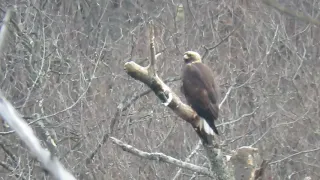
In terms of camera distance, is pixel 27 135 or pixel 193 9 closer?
pixel 27 135

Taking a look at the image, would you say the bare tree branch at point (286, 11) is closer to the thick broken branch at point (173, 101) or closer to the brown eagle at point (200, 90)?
the thick broken branch at point (173, 101)

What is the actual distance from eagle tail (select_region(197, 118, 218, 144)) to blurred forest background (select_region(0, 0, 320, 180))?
9.36 feet

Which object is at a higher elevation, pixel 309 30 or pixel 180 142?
pixel 309 30

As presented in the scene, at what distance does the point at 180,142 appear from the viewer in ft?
28.5

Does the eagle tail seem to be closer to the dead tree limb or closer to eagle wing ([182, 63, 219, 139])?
the dead tree limb

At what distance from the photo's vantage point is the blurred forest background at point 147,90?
27.3ft

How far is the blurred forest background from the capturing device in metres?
8.31

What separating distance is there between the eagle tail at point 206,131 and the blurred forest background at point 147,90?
2.85 metres

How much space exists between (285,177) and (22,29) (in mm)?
3903

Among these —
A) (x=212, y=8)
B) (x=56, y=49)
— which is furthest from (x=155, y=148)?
(x=212, y=8)

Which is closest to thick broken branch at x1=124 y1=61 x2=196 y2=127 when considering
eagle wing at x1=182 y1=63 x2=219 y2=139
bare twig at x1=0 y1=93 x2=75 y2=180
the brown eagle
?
the brown eagle

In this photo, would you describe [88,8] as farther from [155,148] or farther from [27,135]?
[27,135]

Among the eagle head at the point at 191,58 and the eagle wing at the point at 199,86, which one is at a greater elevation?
the eagle head at the point at 191,58

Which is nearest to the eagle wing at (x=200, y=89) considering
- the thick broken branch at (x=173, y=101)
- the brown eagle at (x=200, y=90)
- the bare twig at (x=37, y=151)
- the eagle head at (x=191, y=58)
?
the brown eagle at (x=200, y=90)
